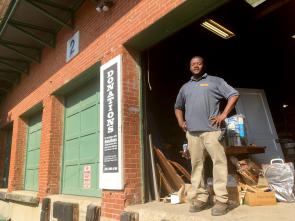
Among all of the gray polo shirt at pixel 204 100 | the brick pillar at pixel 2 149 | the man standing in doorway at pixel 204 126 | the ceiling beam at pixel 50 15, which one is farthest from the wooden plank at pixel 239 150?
the brick pillar at pixel 2 149

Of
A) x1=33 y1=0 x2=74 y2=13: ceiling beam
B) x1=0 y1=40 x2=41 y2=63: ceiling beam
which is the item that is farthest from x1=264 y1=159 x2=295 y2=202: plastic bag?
x1=0 y1=40 x2=41 y2=63: ceiling beam

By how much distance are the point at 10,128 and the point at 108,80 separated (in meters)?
9.35

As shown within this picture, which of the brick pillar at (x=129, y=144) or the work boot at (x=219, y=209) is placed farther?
the brick pillar at (x=129, y=144)

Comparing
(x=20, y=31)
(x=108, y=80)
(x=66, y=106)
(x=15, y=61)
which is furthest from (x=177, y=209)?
(x=15, y=61)

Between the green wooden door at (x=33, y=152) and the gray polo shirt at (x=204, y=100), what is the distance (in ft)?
22.1

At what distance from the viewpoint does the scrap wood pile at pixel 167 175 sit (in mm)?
5332

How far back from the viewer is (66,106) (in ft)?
27.0

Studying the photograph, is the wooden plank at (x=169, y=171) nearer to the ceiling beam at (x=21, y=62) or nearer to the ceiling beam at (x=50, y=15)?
the ceiling beam at (x=50, y=15)

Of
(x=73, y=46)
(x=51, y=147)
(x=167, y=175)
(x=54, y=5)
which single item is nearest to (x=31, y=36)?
(x=54, y=5)

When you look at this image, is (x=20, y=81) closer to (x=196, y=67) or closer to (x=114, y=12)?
(x=114, y=12)

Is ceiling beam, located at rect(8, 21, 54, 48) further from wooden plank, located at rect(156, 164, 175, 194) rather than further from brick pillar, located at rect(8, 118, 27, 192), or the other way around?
wooden plank, located at rect(156, 164, 175, 194)

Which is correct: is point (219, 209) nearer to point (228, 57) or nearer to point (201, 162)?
point (201, 162)

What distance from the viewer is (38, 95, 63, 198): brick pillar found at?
766 centimetres

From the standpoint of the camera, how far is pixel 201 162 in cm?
414
